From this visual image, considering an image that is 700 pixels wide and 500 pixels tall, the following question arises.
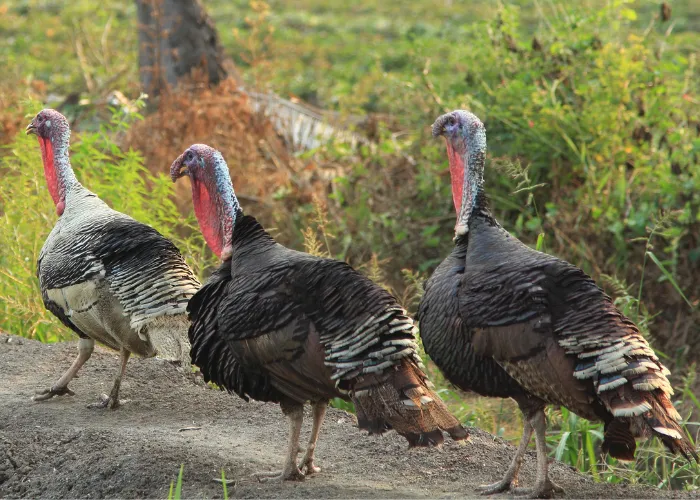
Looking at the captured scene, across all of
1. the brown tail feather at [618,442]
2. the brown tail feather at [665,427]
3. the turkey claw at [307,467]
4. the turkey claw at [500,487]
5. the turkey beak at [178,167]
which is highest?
the turkey beak at [178,167]

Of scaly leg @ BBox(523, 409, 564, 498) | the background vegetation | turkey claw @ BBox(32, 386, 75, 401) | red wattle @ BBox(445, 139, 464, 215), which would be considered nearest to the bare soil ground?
turkey claw @ BBox(32, 386, 75, 401)

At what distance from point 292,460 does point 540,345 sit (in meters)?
1.27

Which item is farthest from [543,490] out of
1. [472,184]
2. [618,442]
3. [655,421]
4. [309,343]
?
[472,184]

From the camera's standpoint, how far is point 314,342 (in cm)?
431

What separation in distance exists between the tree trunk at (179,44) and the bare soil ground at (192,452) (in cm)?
566

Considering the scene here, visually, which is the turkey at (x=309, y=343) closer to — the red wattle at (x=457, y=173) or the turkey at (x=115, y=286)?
the turkey at (x=115, y=286)

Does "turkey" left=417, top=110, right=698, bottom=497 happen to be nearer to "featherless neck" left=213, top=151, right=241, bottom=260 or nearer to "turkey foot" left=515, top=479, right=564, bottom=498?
"turkey foot" left=515, top=479, right=564, bottom=498

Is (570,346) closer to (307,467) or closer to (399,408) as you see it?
(399,408)

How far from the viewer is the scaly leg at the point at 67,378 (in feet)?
18.8

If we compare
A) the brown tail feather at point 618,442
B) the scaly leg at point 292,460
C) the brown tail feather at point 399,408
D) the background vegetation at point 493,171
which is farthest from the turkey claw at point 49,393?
the brown tail feather at point 618,442

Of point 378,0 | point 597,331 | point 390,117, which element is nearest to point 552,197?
point 390,117

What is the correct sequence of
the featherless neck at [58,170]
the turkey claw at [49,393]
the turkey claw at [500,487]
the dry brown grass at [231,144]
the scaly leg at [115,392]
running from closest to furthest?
the turkey claw at [500,487], the scaly leg at [115,392], the turkey claw at [49,393], the featherless neck at [58,170], the dry brown grass at [231,144]

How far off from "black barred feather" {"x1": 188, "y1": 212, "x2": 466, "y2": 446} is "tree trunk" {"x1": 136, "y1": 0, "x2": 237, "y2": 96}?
683 cm

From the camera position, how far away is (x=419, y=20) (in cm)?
2569
